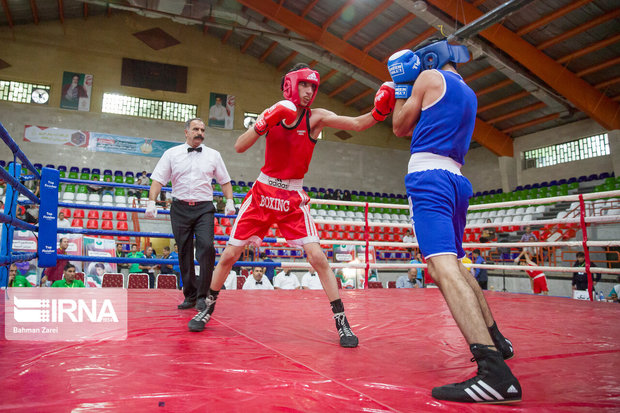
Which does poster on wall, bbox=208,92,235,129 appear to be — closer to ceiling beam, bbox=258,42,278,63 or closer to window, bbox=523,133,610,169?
ceiling beam, bbox=258,42,278,63

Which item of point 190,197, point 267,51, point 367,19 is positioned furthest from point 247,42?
point 190,197

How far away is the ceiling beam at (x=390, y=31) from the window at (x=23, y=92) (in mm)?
9945

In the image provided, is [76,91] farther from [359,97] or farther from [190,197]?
[190,197]

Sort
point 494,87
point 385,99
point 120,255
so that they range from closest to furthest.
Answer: point 385,99, point 120,255, point 494,87

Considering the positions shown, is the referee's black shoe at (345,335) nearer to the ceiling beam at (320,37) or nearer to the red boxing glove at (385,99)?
the red boxing glove at (385,99)

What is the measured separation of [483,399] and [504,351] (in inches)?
24.0

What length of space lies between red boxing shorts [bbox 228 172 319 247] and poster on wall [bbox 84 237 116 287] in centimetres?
491

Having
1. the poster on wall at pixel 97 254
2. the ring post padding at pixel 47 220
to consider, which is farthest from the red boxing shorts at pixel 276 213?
the poster on wall at pixel 97 254

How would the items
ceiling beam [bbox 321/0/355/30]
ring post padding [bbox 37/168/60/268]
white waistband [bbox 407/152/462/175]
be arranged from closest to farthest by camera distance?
white waistband [bbox 407/152/462/175], ring post padding [bbox 37/168/60/268], ceiling beam [bbox 321/0/355/30]

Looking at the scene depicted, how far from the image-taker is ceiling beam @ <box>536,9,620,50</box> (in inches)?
340

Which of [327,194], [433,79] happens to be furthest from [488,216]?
[433,79]

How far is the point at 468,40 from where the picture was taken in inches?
364

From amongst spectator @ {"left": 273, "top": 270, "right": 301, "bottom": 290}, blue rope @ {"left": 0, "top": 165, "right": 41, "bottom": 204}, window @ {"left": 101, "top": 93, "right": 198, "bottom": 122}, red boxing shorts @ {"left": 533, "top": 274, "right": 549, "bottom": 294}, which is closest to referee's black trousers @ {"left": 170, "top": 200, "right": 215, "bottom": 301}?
blue rope @ {"left": 0, "top": 165, "right": 41, "bottom": 204}

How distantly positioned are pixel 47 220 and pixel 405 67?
3360 mm
